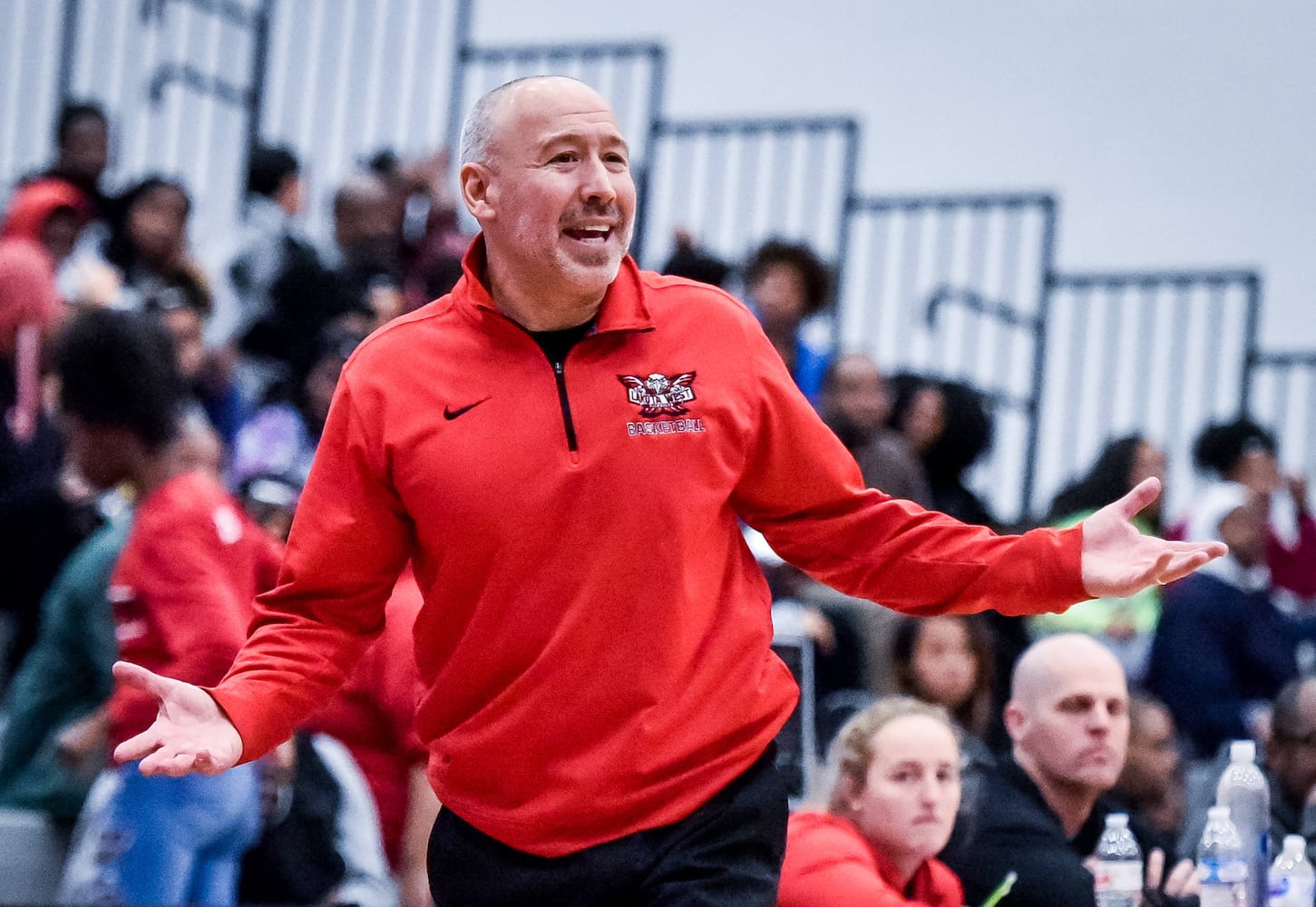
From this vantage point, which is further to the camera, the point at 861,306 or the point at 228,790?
the point at 861,306

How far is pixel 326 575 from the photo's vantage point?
2.75 m

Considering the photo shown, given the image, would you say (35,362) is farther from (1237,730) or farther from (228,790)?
(1237,730)

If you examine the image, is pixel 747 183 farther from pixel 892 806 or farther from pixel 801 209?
pixel 892 806

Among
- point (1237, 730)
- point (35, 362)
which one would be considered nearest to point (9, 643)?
point (35, 362)

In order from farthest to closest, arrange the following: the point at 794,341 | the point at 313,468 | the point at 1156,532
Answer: the point at 1156,532 < the point at 794,341 < the point at 313,468

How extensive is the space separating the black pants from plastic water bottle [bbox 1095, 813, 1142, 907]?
1333 millimetres

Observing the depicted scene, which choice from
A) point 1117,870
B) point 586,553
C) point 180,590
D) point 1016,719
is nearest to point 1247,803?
point 1117,870

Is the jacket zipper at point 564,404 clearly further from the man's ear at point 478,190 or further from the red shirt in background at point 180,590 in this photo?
the red shirt in background at point 180,590

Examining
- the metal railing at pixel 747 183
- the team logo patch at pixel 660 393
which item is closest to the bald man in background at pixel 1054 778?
the team logo patch at pixel 660 393

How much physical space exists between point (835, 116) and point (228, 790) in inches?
231

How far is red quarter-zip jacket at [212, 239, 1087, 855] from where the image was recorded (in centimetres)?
260

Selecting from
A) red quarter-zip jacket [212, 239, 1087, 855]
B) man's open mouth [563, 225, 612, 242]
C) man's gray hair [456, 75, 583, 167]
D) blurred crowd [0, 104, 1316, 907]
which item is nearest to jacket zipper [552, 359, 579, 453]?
red quarter-zip jacket [212, 239, 1087, 855]

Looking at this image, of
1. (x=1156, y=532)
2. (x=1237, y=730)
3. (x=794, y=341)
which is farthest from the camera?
(x=1156, y=532)

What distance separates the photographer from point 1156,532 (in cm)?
757
